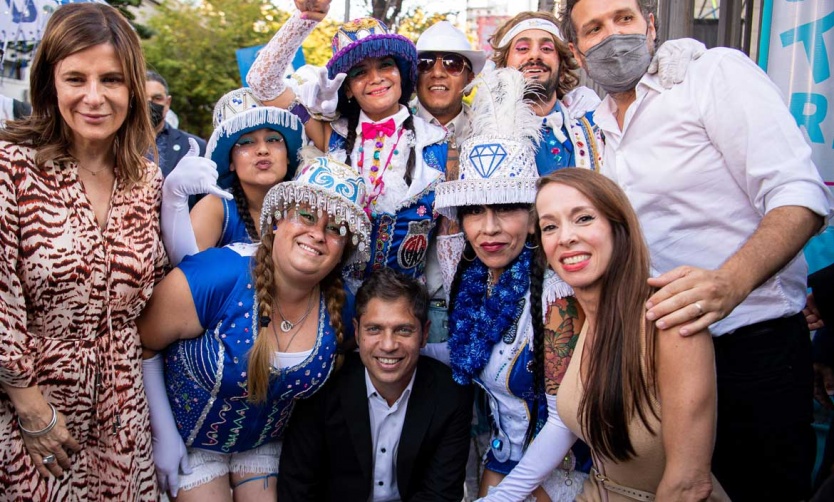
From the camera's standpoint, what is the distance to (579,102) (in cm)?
398

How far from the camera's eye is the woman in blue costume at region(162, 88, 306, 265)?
124 inches

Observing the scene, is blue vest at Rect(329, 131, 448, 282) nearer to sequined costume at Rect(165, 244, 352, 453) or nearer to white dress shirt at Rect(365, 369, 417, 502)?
sequined costume at Rect(165, 244, 352, 453)

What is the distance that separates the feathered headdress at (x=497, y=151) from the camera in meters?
2.80

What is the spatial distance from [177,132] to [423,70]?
8.32 ft

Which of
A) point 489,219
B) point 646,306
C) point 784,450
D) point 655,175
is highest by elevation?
point 655,175

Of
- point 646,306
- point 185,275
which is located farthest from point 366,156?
point 646,306

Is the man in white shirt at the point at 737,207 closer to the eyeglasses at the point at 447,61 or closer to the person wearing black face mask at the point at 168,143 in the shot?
the eyeglasses at the point at 447,61

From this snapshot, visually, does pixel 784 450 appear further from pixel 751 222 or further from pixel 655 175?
pixel 655 175

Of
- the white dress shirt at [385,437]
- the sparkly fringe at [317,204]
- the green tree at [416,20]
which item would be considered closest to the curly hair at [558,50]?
the sparkly fringe at [317,204]

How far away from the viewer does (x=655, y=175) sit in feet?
7.97

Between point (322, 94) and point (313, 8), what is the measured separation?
1.31 ft

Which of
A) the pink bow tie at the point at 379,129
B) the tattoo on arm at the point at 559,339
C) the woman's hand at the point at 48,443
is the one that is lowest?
the woman's hand at the point at 48,443

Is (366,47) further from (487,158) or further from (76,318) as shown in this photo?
(76,318)

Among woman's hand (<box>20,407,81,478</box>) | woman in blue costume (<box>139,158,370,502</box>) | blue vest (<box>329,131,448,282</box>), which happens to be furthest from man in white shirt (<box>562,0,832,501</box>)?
woman's hand (<box>20,407,81,478</box>)
